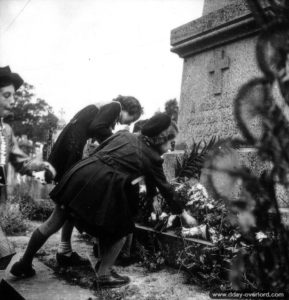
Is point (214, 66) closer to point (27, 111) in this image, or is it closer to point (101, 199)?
point (101, 199)

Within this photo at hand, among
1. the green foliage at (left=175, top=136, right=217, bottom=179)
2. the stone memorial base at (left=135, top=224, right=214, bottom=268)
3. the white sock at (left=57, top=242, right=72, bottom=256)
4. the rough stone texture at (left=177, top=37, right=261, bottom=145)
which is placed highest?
the rough stone texture at (left=177, top=37, right=261, bottom=145)

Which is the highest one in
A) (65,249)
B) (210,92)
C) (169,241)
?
(210,92)

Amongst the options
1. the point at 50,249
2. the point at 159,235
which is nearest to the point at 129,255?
the point at 159,235

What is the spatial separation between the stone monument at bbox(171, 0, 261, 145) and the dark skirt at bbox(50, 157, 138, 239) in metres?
1.58

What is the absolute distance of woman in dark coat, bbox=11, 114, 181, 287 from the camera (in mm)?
2518

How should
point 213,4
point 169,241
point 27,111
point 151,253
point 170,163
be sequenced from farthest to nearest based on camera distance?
point 27,111
point 213,4
point 170,163
point 151,253
point 169,241

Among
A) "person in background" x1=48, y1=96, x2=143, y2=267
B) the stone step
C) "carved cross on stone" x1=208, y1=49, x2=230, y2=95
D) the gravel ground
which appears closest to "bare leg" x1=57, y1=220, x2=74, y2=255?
"person in background" x1=48, y1=96, x2=143, y2=267

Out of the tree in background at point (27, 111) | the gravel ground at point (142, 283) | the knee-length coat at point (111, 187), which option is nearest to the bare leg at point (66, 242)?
the gravel ground at point (142, 283)

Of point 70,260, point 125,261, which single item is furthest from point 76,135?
point 125,261

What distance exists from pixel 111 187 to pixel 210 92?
7.00ft

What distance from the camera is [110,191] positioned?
2518 millimetres

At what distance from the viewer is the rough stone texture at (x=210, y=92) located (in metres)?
3.83

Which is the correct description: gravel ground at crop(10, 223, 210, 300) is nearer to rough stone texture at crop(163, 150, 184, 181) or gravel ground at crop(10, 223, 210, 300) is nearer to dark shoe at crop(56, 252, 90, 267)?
dark shoe at crop(56, 252, 90, 267)

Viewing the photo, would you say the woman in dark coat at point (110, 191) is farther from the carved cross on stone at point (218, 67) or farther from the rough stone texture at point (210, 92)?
the carved cross on stone at point (218, 67)
